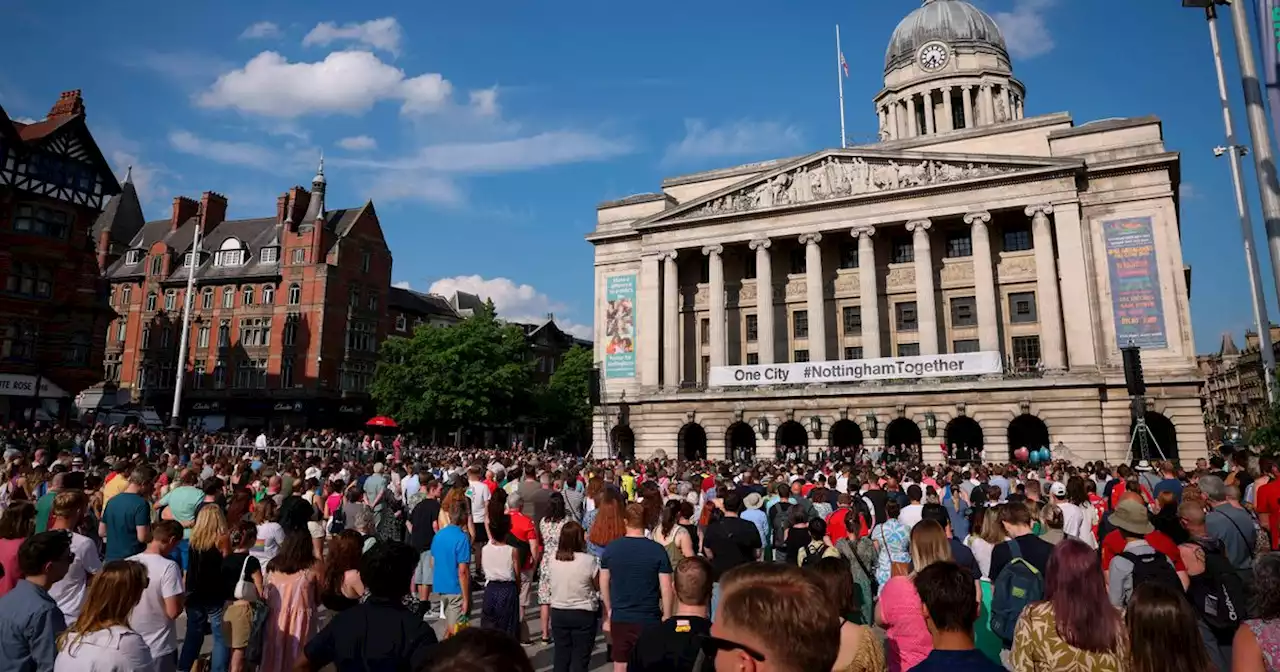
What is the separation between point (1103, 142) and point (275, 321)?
55.7m

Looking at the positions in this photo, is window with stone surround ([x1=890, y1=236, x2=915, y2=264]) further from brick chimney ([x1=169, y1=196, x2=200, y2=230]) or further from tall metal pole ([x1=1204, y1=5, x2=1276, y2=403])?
brick chimney ([x1=169, y1=196, x2=200, y2=230])

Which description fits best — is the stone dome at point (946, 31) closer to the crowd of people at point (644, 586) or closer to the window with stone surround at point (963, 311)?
the window with stone surround at point (963, 311)

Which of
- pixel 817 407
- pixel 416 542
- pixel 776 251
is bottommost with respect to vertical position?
pixel 416 542

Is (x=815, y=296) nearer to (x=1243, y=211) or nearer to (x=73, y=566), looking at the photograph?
(x=1243, y=211)

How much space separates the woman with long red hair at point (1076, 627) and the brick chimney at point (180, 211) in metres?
72.2

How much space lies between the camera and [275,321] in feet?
184

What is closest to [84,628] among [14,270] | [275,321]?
[14,270]

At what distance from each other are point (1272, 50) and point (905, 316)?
114 ft

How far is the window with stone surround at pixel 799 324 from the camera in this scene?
47156 millimetres

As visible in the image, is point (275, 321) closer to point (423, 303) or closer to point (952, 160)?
point (423, 303)

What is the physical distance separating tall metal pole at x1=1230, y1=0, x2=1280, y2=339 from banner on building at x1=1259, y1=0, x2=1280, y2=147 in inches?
71.2

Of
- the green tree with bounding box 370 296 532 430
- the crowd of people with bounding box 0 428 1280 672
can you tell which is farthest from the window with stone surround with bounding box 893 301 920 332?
the crowd of people with bounding box 0 428 1280 672

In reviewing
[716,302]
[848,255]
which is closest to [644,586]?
[716,302]

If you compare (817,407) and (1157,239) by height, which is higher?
(1157,239)
